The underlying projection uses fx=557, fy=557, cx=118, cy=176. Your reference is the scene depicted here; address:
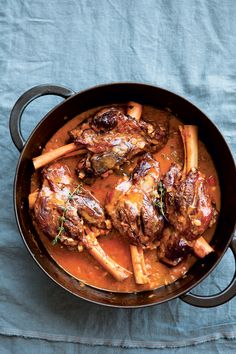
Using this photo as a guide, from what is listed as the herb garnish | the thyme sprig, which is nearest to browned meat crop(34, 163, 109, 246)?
the thyme sprig

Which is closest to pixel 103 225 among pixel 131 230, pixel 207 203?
pixel 131 230

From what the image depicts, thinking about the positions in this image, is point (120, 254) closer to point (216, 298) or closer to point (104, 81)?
point (216, 298)

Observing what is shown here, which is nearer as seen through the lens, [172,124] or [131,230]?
[131,230]

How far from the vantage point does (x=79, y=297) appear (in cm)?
270

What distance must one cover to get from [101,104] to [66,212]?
613mm

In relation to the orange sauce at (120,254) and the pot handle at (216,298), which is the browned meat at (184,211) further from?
the pot handle at (216,298)

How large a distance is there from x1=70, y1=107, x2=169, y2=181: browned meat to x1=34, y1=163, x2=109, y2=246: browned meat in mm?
123

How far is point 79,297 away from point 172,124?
3.31 feet

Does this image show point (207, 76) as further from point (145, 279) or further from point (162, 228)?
point (145, 279)

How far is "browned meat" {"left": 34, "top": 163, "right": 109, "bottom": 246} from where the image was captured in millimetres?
2740

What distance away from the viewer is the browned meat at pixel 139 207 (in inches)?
107

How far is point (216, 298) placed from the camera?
2613 mm

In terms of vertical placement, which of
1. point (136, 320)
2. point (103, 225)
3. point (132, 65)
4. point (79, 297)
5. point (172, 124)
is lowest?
point (136, 320)

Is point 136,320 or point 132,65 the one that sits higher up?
point 132,65
